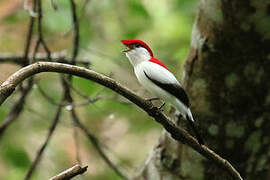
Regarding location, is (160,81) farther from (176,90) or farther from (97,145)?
(97,145)

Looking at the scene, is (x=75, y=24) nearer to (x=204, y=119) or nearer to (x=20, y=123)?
(x=204, y=119)

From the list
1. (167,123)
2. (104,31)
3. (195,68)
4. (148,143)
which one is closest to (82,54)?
(104,31)

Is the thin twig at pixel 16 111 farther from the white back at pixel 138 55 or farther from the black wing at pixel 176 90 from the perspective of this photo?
the black wing at pixel 176 90

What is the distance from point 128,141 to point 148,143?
266mm

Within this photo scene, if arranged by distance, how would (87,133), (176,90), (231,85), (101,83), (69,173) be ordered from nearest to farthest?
1. (69,173)
2. (101,83)
3. (176,90)
4. (231,85)
5. (87,133)

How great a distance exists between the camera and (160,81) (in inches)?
112

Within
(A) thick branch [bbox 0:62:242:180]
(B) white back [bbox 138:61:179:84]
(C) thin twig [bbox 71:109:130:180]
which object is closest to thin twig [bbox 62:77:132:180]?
(C) thin twig [bbox 71:109:130:180]

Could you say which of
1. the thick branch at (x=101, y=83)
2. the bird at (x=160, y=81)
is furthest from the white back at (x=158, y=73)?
the thick branch at (x=101, y=83)

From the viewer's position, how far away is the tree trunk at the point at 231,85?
2922mm

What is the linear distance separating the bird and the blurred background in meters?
1.01

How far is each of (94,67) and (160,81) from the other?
2.75 metres

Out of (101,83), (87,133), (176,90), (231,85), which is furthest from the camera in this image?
(87,133)

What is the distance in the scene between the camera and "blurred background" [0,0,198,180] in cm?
441

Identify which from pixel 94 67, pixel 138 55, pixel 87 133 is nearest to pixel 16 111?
pixel 87 133
